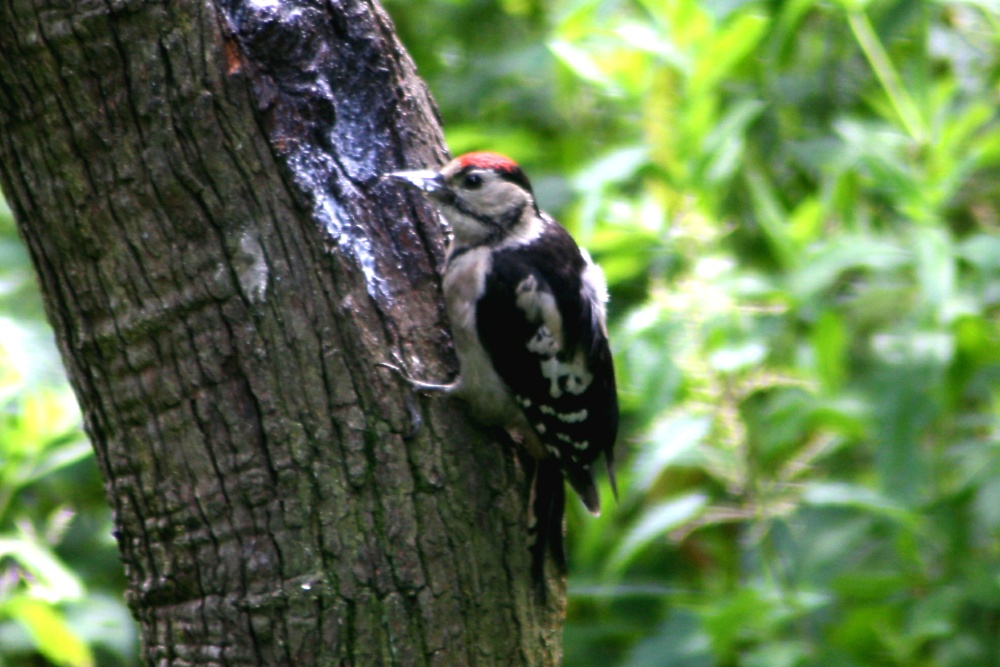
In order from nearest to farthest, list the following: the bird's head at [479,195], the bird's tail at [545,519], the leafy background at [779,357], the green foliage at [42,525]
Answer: the bird's tail at [545,519] < the bird's head at [479,195] < the green foliage at [42,525] < the leafy background at [779,357]

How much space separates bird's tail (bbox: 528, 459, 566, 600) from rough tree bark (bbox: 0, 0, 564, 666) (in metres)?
A: 0.13

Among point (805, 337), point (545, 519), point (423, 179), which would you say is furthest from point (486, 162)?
point (805, 337)

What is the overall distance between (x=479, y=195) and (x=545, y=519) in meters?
0.95

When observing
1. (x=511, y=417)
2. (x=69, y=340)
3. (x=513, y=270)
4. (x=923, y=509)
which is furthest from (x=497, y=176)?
(x=923, y=509)

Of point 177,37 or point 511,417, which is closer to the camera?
point 177,37

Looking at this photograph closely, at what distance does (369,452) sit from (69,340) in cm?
70

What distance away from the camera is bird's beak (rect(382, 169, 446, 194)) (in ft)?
8.52

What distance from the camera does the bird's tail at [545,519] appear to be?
2.48 m

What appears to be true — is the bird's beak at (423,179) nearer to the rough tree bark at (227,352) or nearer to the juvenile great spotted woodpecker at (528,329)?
the juvenile great spotted woodpecker at (528,329)

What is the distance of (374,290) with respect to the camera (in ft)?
7.93

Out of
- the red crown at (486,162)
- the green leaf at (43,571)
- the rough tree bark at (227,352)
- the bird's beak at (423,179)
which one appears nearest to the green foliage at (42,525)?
the green leaf at (43,571)

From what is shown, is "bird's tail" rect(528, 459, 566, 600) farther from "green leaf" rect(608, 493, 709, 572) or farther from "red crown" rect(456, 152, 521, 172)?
"red crown" rect(456, 152, 521, 172)

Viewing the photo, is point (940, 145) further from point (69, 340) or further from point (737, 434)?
point (69, 340)

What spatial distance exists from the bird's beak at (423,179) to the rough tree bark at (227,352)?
0.26 metres
